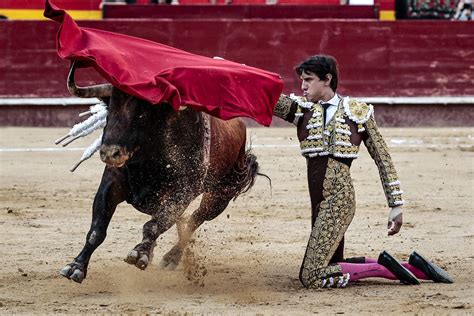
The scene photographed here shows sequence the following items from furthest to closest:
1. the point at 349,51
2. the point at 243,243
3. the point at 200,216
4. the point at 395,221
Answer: the point at 349,51, the point at 243,243, the point at 200,216, the point at 395,221

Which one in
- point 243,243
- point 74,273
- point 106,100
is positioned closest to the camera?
point 74,273

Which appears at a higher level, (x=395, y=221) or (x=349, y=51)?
(x=349, y=51)

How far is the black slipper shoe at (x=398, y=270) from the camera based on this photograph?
184 inches

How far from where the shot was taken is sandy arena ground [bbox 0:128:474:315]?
172 inches

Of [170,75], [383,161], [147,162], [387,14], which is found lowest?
[147,162]

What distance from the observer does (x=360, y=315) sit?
4.12m

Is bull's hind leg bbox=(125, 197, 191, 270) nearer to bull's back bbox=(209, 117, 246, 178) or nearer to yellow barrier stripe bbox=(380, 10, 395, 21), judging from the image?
bull's back bbox=(209, 117, 246, 178)

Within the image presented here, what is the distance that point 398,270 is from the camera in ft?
15.3

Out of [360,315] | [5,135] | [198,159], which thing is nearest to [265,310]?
[360,315]

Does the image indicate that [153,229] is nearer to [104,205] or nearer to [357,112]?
[104,205]

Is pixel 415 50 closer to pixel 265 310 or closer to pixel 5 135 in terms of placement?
pixel 5 135

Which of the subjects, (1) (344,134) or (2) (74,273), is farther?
(1) (344,134)

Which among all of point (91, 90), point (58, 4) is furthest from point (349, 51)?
point (91, 90)

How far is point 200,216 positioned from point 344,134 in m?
1.04
